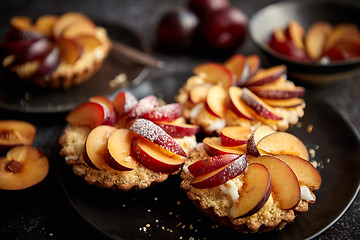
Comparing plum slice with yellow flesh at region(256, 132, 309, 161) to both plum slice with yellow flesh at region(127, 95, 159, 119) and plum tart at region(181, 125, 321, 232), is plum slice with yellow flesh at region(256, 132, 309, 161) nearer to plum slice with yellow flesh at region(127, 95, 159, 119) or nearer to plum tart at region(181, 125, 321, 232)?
plum tart at region(181, 125, 321, 232)

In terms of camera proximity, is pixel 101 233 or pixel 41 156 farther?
pixel 41 156

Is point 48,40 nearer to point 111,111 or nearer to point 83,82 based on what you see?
point 83,82

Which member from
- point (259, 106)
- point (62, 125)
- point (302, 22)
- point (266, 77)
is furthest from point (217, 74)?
point (302, 22)

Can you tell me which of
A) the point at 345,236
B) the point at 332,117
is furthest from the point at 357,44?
the point at 345,236

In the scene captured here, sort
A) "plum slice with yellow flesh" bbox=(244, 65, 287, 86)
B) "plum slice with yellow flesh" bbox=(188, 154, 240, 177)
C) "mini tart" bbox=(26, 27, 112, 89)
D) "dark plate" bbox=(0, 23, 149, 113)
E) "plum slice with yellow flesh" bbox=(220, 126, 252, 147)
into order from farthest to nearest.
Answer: "mini tart" bbox=(26, 27, 112, 89) < "dark plate" bbox=(0, 23, 149, 113) < "plum slice with yellow flesh" bbox=(244, 65, 287, 86) < "plum slice with yellow flesh" bbox=(220, 126, 252, 147) < "plum slice with yellow flesh" bbox=(188, 154, 240, 177)

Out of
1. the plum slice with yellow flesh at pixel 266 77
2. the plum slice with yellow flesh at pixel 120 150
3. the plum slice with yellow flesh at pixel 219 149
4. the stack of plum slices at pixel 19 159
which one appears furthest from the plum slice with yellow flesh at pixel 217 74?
the stack of plum slices at pixel 19 159

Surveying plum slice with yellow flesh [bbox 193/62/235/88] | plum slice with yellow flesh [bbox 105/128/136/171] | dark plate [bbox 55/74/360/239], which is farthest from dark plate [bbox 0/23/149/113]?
plum slice with yellow flesh [bbox 105/128/136/171]
